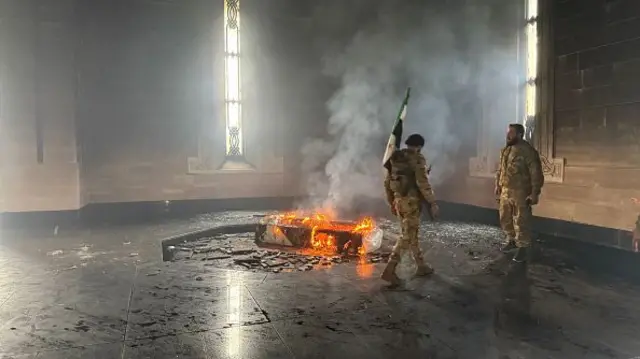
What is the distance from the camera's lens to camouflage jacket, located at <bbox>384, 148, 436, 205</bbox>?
19.2ft

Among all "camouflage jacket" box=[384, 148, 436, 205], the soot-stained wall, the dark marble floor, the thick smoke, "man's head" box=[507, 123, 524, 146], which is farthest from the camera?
the thick smoke

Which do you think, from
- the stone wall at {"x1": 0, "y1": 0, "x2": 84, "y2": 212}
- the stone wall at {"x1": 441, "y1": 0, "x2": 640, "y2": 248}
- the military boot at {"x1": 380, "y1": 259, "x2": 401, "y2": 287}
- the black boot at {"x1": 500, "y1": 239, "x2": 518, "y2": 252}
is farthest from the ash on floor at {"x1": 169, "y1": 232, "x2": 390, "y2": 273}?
the stone wall at {"x1": 0, "y1": 0, "x2": 84, "y2": 212}

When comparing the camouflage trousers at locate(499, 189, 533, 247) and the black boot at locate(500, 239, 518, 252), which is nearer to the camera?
the camouflage trousers at locate(499, 189, 533, 247)

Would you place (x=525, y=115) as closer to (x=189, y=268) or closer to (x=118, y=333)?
(x=189, y=268)

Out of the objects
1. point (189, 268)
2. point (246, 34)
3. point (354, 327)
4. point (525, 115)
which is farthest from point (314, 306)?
point (246, 34)

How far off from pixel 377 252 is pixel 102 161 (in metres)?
8.09

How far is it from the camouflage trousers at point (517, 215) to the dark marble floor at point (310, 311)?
17.6 inches

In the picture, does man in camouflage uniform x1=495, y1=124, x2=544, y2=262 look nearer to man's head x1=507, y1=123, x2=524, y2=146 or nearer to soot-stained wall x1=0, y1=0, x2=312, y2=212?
man's head x1=507, y1=123, x2=524, y2=146

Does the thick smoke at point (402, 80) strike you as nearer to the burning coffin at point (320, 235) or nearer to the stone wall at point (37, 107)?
the burning coffin at point (320, 235)

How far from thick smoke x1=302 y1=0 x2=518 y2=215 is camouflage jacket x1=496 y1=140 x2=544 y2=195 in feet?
12.9

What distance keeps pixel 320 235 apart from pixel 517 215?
9.57 feet

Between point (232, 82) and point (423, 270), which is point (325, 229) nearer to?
point (423, 270)

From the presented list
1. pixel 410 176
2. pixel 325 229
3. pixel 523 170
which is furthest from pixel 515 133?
pixel 325 229

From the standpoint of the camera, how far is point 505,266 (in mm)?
6586
